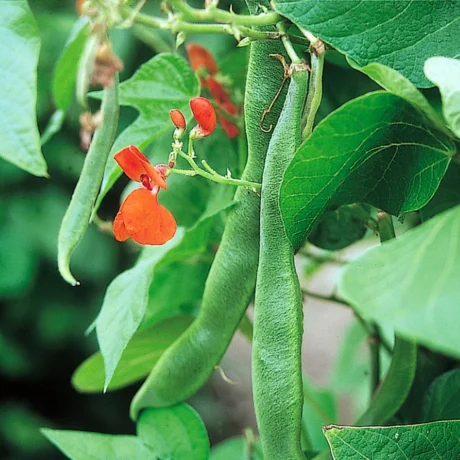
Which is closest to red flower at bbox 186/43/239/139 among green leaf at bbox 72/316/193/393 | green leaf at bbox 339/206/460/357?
green leaf at bbox 72/316/193/393

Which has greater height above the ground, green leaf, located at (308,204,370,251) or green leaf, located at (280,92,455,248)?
green leaf, located at (280,92,455,248)

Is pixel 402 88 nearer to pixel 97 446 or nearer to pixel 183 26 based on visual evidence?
pixel 183 26

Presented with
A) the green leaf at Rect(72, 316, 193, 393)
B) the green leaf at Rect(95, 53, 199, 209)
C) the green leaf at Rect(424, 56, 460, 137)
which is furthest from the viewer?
the green leaf at Rect(72, 316, 193, 393)

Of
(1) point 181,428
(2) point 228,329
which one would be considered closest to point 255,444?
(1) point 181,428

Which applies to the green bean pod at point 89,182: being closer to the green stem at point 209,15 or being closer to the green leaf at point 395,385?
the green stem at point 209,15

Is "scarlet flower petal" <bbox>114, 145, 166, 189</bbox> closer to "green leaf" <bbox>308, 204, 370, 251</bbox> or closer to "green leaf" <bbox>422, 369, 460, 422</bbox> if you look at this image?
"green leaf" <bbox>308, 204, 370, 251</bbox>

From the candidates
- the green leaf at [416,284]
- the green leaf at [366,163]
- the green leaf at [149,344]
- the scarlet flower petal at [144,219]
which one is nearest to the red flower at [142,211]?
the scarlet flower petal at [144,219]

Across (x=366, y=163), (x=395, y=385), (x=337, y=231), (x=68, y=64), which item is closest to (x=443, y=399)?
(x=395, y=385)
